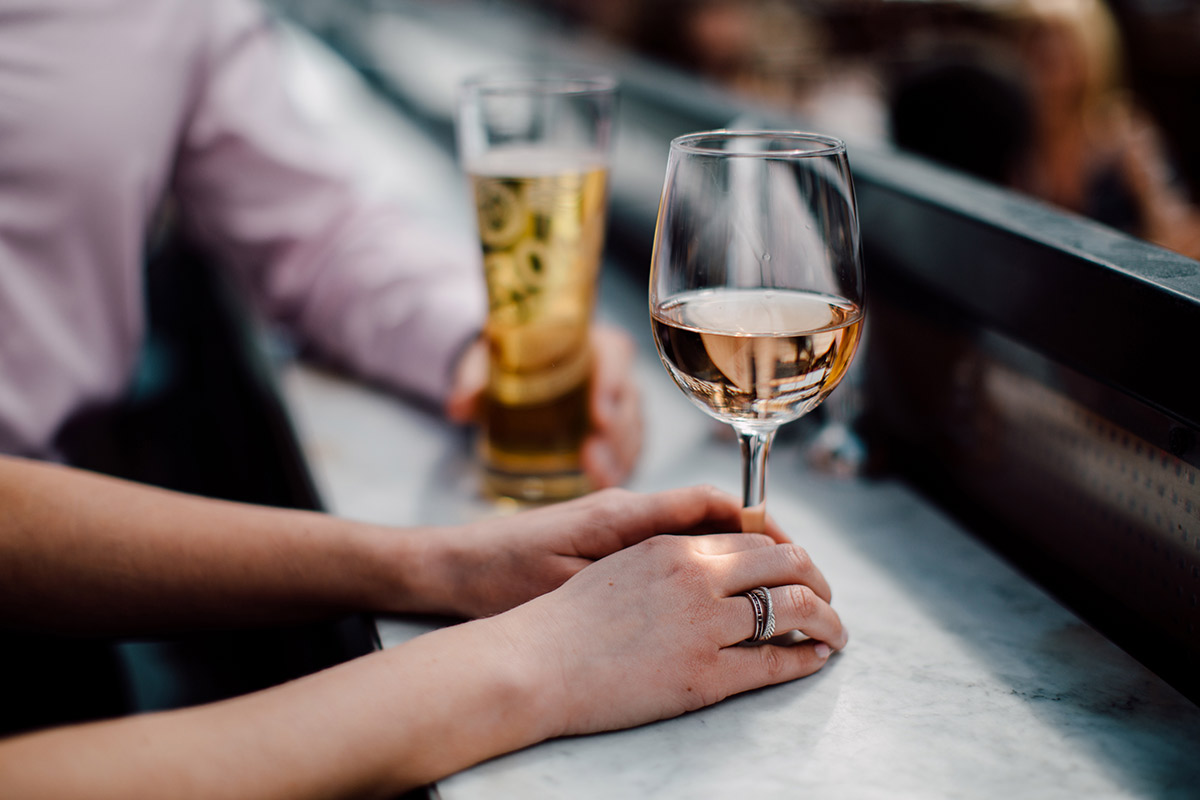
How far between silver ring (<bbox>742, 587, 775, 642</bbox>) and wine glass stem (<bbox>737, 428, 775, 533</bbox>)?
65 millimetres

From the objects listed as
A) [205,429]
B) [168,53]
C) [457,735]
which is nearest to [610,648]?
[457,735]

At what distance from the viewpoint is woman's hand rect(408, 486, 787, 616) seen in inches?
27.8

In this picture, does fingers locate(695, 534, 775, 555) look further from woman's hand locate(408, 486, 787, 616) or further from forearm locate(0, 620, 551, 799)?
forearm locate(0, 620, 551, 799)

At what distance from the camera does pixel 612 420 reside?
3.18 feet

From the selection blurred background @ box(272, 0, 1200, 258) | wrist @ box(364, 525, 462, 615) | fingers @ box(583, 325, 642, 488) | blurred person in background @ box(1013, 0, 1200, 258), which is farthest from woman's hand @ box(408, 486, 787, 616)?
blurred person in background @ box(1013, 0, 1200, 258)

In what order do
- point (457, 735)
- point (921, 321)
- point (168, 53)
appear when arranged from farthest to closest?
point (168, 53) → point (921, 321) → point (457, 735)

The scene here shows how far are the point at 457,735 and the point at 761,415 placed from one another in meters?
0.29

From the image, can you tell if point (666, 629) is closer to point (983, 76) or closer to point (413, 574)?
point (413, 574)

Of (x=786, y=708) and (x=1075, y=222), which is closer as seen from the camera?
(x=786, y=708)

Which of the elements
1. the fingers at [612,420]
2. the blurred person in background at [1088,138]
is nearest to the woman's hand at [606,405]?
the fingers at [612,420]

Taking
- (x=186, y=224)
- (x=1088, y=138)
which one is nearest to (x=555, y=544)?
(x=186, y=224)

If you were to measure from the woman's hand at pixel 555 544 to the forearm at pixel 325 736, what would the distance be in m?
0.10

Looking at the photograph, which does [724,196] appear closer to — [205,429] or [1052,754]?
[1052,754]

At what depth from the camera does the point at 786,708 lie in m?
0.64
